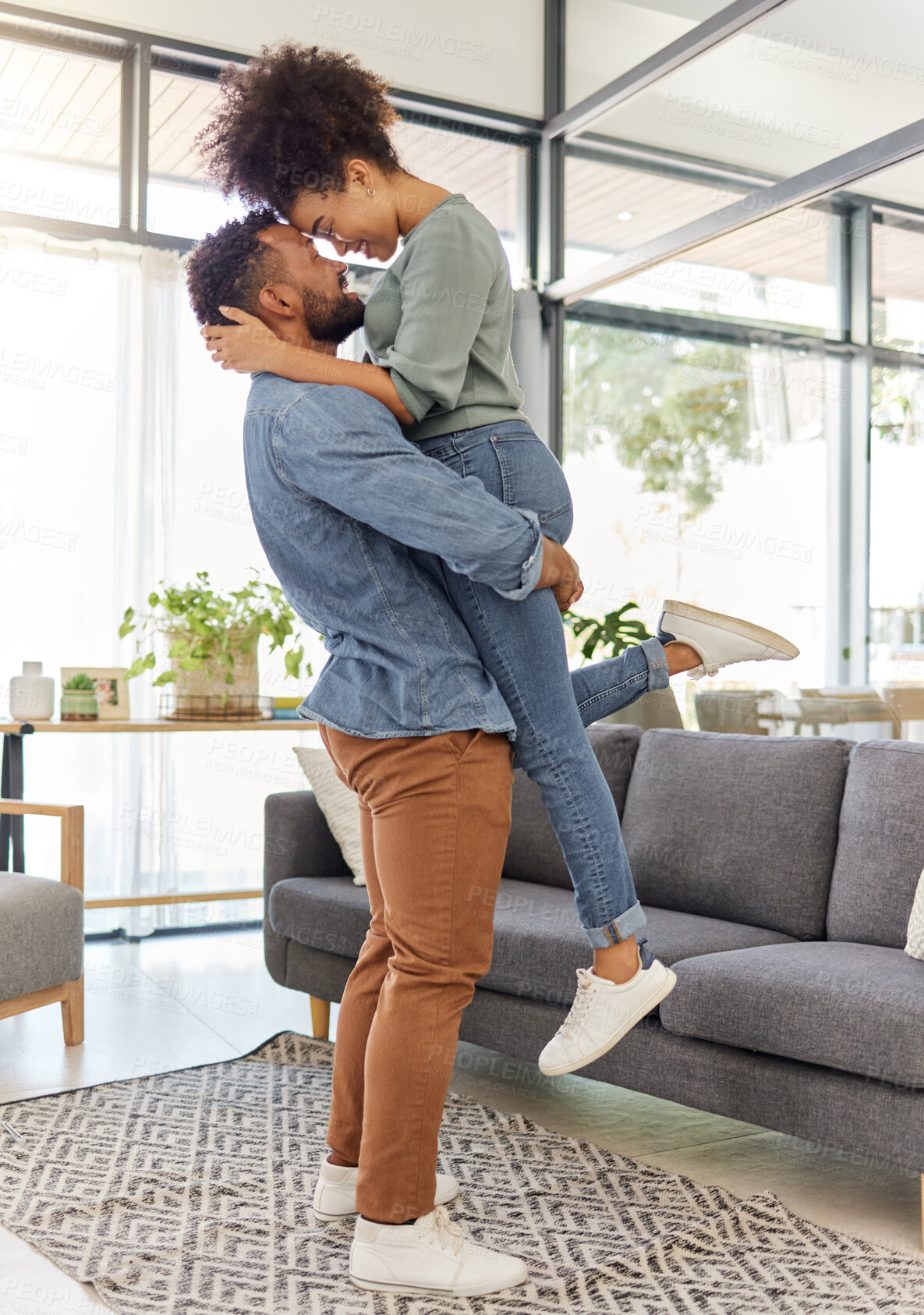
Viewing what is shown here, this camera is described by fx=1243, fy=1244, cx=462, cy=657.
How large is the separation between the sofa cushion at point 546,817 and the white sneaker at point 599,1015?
124 centimetres

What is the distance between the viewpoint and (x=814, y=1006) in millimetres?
2025

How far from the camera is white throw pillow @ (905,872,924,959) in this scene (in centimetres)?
221

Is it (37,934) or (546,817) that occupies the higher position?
(546,817)

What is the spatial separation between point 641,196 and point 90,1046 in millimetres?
3519

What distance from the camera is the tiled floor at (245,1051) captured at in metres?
2.00

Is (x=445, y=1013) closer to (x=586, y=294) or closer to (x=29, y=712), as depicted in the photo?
(x=29, y=712)

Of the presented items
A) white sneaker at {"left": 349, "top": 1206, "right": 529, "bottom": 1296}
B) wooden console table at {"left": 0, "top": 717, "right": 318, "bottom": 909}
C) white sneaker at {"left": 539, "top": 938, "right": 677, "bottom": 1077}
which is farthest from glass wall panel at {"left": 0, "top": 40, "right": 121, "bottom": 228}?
white sneaker at {"left": 349, "top": 1206, "right": 529, "bottom": 1296}

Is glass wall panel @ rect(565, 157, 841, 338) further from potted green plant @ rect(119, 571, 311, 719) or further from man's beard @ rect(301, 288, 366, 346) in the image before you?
man's beard @ rect(301, 288, 366, 346)

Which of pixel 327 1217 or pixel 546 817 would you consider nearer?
pixel 327 1217

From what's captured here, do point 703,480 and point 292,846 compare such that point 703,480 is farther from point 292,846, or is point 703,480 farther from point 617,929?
point 617,929

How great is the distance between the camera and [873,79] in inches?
143

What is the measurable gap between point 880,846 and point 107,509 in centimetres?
304

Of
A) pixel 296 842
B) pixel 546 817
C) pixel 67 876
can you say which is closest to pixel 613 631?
pixel 546 817

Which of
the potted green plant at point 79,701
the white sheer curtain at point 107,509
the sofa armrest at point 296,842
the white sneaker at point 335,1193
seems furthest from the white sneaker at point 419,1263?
the white sheer curtain at point 107,509
